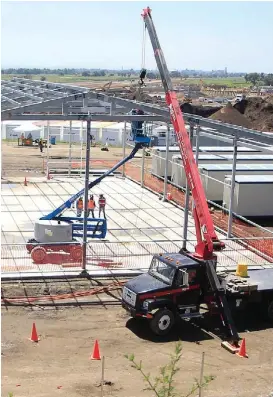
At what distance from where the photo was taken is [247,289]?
16.0m

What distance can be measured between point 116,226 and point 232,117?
4383 cm

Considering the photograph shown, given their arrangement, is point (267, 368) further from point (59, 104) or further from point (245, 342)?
point (59, 104)

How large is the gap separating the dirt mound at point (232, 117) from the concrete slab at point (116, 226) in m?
32.4

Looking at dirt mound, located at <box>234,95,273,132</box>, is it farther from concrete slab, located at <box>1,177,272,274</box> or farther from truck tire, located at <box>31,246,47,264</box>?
truck tire, located at <box>31,246,47,264</box>

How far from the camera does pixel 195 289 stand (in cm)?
1559

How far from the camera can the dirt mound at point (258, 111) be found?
223 ft

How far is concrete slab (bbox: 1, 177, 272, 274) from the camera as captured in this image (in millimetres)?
20547

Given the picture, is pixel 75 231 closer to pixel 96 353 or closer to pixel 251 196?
pixel 96 353

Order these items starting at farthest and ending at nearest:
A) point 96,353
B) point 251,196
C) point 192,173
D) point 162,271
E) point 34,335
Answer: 1. point 251,196
2. point 192,173
3. point 162,271
4. point 34,335
5. point 96,353

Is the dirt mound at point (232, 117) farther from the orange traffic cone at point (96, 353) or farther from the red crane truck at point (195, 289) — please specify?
the orange traffic cone at point (96, 353)

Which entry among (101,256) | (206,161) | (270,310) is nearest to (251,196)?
(206,161)

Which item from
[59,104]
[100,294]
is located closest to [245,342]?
[100,294]

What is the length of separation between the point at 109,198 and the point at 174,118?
13.7 metres

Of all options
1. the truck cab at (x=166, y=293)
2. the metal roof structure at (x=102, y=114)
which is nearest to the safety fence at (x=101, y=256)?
the metal roof structure at (x=102, y=114)
